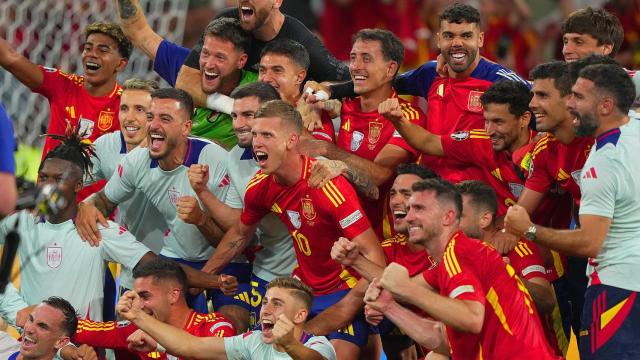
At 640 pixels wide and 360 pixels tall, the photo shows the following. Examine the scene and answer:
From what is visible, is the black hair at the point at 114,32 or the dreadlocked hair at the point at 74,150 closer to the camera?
the dreadlocked hair at the point at 74,150

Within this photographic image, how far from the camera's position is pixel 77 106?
8.53 m

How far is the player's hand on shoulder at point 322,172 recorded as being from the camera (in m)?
6.64

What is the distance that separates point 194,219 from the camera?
710 centimetres

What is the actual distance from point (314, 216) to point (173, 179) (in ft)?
3.79

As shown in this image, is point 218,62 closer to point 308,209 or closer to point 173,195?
point 173,195

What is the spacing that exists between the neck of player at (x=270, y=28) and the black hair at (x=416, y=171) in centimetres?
146

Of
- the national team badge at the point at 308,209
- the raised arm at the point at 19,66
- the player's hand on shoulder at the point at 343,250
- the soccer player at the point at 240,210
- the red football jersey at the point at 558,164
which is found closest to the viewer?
the player's hand on shoulder at the point at 343,250

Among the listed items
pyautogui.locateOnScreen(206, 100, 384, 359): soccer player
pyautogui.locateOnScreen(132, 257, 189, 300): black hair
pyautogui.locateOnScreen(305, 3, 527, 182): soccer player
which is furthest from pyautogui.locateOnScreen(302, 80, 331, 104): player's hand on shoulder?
pyautogui.locateOnScreen(132, 257, 189, 300): black hair

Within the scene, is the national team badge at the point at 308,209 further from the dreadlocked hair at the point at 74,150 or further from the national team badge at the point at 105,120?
the national team badge at the point at 105,120

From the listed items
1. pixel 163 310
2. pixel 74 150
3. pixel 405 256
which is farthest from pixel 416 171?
pixel 74 150

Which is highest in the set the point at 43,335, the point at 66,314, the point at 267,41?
the point at 267,41

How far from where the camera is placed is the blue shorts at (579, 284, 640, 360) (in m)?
5.81

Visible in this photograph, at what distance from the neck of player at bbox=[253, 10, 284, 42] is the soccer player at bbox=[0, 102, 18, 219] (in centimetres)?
340

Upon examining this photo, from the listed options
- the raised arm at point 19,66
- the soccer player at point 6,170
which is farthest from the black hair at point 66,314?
the soccer player at point 6,170
